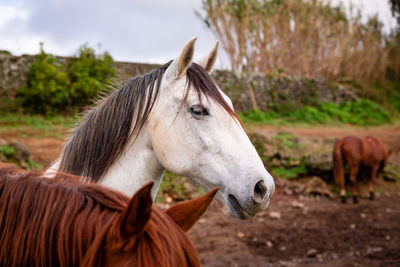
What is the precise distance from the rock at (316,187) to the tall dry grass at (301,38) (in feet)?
25.0

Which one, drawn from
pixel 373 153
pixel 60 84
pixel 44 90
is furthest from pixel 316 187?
pixel 44 90

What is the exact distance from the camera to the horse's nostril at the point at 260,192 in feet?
5.25

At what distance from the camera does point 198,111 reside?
1.80 m

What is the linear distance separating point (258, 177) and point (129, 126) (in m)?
0.72

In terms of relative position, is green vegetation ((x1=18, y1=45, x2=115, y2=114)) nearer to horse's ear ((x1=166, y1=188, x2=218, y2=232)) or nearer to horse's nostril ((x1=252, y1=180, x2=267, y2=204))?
horse's nostril ((x1=252, y1=180, x2=267, y2=204))

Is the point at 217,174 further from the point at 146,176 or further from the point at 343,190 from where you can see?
the point at 343,190

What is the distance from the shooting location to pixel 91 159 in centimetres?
181

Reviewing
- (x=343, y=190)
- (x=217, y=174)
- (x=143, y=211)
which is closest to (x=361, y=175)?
(x=343, y=190)

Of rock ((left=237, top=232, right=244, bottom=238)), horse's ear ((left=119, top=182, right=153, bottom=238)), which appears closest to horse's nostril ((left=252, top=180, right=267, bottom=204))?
horse's ear ((left=119, top=182, right=153, bottom=238))

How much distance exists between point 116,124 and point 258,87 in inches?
494

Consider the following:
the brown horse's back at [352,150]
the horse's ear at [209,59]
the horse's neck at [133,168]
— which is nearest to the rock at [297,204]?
the brown horse's back at [352,150]

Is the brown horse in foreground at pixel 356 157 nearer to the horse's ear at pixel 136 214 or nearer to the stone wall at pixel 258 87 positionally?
the stone wall at pixel 258 87

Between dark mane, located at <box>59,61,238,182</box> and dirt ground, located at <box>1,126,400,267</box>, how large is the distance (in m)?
3.02

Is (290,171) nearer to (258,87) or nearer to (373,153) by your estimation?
(373,153)
